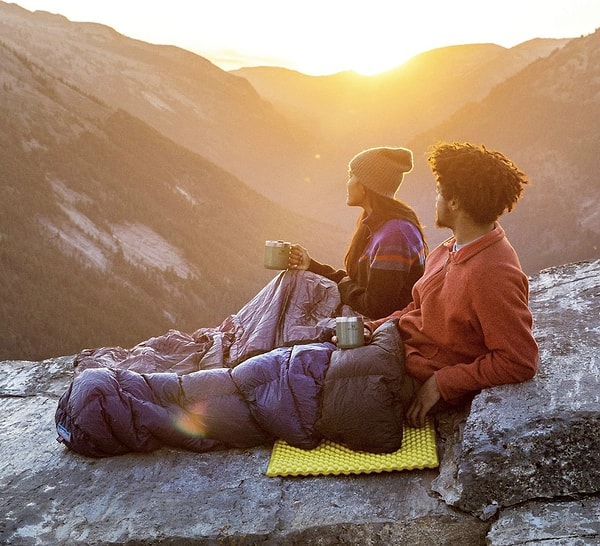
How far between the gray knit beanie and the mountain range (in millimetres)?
6399

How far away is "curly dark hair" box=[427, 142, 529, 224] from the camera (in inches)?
102

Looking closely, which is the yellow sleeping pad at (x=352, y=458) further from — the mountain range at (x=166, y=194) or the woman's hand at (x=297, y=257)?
the mountain range at (x=166, y=194)

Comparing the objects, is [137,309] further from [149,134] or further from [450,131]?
[450,131]

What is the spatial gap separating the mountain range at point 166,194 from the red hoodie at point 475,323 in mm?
7001

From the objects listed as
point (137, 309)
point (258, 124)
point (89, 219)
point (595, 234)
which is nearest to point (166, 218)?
point (89, 219)

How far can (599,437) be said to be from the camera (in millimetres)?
2361

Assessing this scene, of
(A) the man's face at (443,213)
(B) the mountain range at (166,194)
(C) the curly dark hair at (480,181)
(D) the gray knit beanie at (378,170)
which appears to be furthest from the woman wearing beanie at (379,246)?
(B) the mountain range at (166,194)

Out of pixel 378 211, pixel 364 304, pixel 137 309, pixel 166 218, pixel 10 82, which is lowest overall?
pixel 137 309

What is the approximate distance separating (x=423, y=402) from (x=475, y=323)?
46 cm

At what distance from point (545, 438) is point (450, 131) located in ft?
92.5

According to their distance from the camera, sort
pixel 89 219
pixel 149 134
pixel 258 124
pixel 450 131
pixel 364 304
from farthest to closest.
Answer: pixel 258 124
pixel 450 131
pixel 149 134
pixel 89 219
pixel 364 304

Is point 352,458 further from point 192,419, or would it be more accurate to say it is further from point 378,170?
point 378,170

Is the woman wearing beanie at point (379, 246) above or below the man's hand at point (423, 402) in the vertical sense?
above

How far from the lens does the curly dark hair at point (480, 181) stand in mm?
2580
